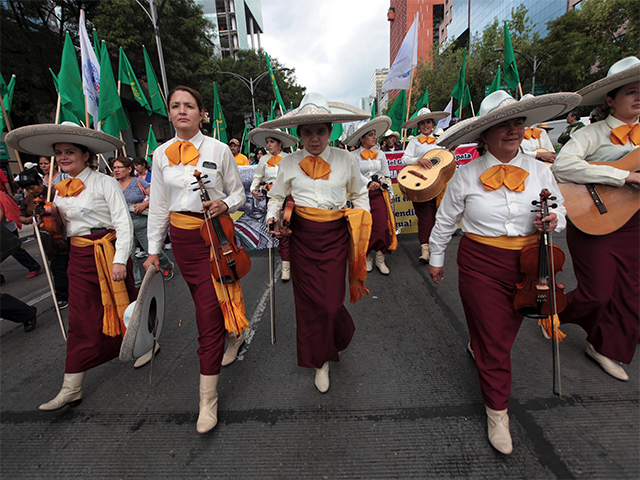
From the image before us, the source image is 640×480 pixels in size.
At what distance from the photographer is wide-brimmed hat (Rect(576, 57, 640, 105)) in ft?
7.30

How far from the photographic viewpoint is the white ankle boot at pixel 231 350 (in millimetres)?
2914

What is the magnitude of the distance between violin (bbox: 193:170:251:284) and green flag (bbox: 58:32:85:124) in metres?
3.80

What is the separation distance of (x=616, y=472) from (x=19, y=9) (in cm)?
2090

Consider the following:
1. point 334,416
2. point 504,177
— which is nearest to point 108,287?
point 334,416

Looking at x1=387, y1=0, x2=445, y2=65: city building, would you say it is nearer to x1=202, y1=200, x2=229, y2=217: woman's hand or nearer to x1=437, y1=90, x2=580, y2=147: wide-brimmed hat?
x1=437, y1=90, x2=580, y2=147: wide-brimmed hat

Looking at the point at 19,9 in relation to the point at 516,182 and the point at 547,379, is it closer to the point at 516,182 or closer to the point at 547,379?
the point at 516,182

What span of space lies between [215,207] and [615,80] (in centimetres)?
305

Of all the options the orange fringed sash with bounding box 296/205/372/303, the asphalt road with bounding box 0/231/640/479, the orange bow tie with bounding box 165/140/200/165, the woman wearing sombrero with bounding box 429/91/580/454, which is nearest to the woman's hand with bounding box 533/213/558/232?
the woman wearing sombrero with bounding box 429/91/580/454

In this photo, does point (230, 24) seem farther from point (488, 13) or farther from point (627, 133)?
point (627, 133)

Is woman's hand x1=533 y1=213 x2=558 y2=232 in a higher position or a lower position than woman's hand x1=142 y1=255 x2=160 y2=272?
higher

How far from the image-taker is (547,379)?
2482mm

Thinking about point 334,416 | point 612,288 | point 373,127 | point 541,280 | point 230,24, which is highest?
point 230,24

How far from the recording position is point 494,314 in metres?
2.04

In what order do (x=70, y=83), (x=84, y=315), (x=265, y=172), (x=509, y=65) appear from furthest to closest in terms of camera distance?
(x=509, y=65) → (x=265, y=172) → (x=70, y=83) → (x=84, y=315)
